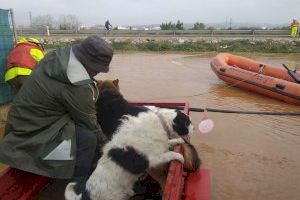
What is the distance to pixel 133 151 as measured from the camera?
10.9 feet

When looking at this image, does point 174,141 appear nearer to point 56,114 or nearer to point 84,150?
point 84,150

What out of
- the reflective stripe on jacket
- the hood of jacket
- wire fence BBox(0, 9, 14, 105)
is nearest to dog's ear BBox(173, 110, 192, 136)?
the hood of jacket

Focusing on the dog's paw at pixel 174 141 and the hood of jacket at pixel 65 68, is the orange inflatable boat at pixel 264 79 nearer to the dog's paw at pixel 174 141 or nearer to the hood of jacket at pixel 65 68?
the dog's paw at pixel 174 141

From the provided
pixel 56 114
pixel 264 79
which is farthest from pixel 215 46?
pixel 56 114

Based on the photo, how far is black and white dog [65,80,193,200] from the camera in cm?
314

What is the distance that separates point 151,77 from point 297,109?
518 centimetres

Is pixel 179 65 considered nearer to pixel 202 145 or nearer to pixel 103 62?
pixel 202 145

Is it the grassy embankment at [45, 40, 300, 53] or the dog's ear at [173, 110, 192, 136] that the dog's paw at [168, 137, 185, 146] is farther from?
the grassy embankment at [45, 40, 300, 53]

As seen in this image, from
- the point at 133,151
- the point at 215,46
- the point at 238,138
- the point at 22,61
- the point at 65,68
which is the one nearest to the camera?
the point at 65,68

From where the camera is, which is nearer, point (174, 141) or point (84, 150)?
point (84, 150)

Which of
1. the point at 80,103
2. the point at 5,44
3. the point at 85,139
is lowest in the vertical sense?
the point at 85,139

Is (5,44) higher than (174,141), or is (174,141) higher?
(5,44)

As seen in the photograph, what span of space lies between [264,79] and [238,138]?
→ 3.81 meters

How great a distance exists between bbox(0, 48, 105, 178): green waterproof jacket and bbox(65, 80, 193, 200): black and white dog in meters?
0.29
